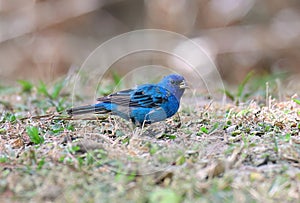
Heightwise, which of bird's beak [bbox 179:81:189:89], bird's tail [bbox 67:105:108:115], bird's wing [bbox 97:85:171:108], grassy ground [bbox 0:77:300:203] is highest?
bird's beak [bbox 179:81:189:89]

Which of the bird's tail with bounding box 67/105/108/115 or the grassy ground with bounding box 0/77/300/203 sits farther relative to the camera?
the bird's tail with bounding box 67/105/108/115

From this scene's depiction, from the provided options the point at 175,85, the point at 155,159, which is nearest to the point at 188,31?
the point at 175,85

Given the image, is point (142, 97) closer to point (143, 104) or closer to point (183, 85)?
point (143, 104)

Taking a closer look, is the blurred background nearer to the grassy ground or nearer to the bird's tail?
the bird's tail

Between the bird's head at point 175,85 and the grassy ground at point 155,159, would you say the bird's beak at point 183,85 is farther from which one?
the grassy ground at point 155,159

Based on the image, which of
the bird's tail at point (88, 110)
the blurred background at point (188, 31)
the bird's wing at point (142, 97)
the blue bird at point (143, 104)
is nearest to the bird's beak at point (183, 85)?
the blue bird at point (143, 104)

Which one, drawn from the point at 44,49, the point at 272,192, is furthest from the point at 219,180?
the point at 44,49

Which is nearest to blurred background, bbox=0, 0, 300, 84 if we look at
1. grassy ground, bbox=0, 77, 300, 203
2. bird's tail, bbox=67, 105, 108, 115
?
bird's tail, bbox=67, 105, 108, 115
